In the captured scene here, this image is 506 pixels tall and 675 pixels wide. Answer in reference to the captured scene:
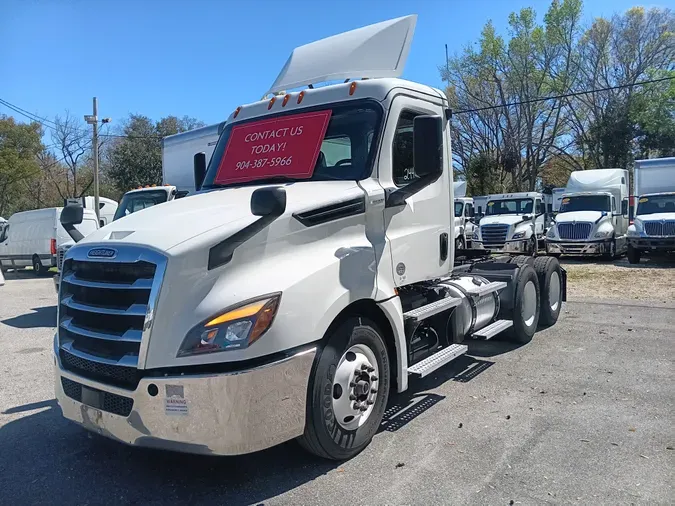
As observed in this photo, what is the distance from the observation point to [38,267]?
20.9m

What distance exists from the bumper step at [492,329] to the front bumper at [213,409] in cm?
307

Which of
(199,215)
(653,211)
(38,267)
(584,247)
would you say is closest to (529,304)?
(199,215)

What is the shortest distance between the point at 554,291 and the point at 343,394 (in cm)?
571

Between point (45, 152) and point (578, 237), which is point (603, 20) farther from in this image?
point (45, 152)

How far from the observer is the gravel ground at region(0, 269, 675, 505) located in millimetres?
3578

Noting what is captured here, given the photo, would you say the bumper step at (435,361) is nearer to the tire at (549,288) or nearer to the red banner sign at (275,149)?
the red banner sign at (275,149)

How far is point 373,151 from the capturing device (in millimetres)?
4520

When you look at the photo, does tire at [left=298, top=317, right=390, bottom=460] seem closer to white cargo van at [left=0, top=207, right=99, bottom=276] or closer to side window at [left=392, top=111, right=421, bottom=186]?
side window at [left=392, top=111, right=421, bottom=186]

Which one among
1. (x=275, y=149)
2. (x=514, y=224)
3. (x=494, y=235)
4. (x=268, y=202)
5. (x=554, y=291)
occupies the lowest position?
(x=494, y=235)

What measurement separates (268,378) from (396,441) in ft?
5.07

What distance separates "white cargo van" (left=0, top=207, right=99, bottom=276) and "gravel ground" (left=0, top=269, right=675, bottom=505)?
45.6 ft

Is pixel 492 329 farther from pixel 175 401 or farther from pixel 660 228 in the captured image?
pixel 660 228

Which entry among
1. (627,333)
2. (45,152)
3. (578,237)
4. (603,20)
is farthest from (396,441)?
(45,152)

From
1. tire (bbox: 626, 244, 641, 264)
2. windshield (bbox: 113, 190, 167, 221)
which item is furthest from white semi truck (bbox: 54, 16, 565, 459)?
tire (bbox: 626, 244, 641, 264)
